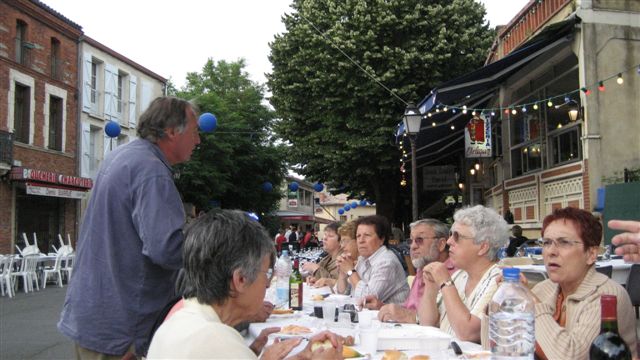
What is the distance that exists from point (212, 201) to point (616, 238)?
25478 millimetres

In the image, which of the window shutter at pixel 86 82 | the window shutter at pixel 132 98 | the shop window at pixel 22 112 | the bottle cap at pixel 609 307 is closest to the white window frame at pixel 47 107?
the shop window at pixel 22 112

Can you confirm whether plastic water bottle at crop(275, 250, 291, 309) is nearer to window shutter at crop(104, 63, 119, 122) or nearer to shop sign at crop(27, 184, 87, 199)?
shop sign at crop(27, 184, 87, 199)

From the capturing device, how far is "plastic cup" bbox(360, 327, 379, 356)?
257 centimetres

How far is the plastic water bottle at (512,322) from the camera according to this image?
7.13ft

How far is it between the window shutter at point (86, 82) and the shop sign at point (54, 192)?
3834 millimetres

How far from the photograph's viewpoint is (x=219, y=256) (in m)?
1.76

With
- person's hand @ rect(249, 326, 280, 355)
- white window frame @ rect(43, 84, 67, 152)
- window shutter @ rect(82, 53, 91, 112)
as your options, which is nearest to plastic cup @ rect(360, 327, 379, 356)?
person's hand @ rect(249, 326, 280, 355)

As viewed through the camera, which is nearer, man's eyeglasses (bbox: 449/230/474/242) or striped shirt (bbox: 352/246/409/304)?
man's eyeglasses (bbox: 449/230/474/242)

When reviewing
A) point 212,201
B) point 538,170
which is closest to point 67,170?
point 212,201

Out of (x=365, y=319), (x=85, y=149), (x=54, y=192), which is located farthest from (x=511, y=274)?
(x=85, y=149)

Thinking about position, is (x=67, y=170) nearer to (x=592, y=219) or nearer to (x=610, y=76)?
(x=610, y=76)

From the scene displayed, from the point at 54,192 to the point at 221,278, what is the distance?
21.3 meters

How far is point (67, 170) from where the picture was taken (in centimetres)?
2336

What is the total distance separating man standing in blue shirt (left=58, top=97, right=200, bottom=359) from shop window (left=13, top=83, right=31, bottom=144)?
799 inches
